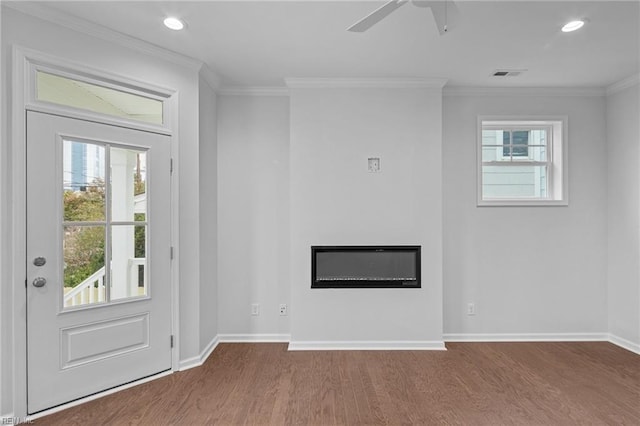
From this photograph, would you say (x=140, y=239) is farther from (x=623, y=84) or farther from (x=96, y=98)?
(x=623, y=84)

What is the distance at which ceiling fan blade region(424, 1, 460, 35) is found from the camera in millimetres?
1664

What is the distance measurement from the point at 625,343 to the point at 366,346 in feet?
8.88

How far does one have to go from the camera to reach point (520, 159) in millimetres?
3881

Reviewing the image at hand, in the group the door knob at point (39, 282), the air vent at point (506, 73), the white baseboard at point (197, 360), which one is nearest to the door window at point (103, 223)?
the door knob at point (39, 282)

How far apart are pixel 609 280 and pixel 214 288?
4.30m

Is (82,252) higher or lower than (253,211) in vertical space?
lower

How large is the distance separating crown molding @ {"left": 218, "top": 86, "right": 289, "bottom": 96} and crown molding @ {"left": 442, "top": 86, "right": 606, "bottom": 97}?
5.84 ft

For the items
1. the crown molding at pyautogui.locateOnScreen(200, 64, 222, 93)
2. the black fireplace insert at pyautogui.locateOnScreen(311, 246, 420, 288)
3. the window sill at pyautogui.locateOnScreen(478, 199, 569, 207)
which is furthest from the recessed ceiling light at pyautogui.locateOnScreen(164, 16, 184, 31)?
the window sill at pyautogui.locateOnScreen(478, 199, 569, 207)

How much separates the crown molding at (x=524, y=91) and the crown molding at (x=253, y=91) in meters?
1.78

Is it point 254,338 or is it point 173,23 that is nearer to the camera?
point 173,23

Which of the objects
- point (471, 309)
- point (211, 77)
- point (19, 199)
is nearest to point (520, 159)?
point (471, 309)

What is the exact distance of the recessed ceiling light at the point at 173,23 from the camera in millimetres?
2408

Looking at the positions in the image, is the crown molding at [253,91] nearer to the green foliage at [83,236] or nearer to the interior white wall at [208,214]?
the interior white wall at [208,214]

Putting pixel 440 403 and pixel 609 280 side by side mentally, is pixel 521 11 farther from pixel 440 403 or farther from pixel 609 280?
pixel 609 280
